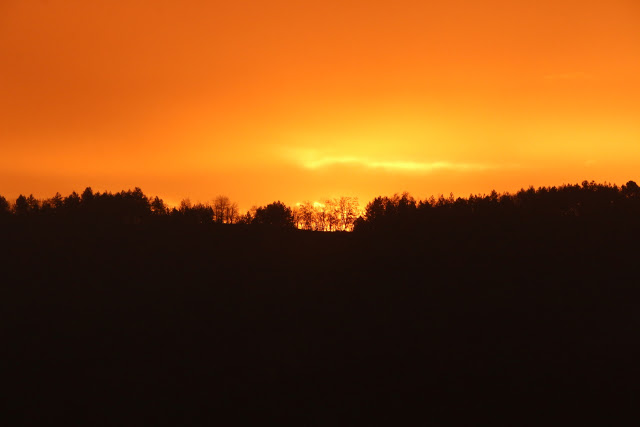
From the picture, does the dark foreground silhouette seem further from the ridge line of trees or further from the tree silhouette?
the tree silhouette

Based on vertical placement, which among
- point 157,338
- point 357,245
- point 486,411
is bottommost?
point 486,411

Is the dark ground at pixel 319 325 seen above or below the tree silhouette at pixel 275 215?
below

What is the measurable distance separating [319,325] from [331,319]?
75.0 inches

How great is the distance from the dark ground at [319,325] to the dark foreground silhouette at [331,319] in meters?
0.23

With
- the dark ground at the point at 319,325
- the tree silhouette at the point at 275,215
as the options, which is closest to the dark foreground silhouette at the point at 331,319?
the dark ground at the point at 319,325

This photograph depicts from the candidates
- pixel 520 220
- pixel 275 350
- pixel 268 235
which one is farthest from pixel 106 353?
pixel 520 220

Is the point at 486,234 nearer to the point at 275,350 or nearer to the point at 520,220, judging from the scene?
the point at 520,220

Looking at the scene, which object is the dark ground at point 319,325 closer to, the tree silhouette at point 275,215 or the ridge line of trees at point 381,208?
the ridge line of trees at point 381,208

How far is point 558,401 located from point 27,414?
148 feet

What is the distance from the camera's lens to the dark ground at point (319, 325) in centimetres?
5181

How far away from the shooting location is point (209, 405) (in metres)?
51.6

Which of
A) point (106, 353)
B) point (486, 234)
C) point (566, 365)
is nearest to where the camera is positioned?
point (566, 365)

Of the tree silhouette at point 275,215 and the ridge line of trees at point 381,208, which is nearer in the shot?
the ridge line of trees at point 381,208

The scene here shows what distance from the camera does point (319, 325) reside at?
66188 mm
